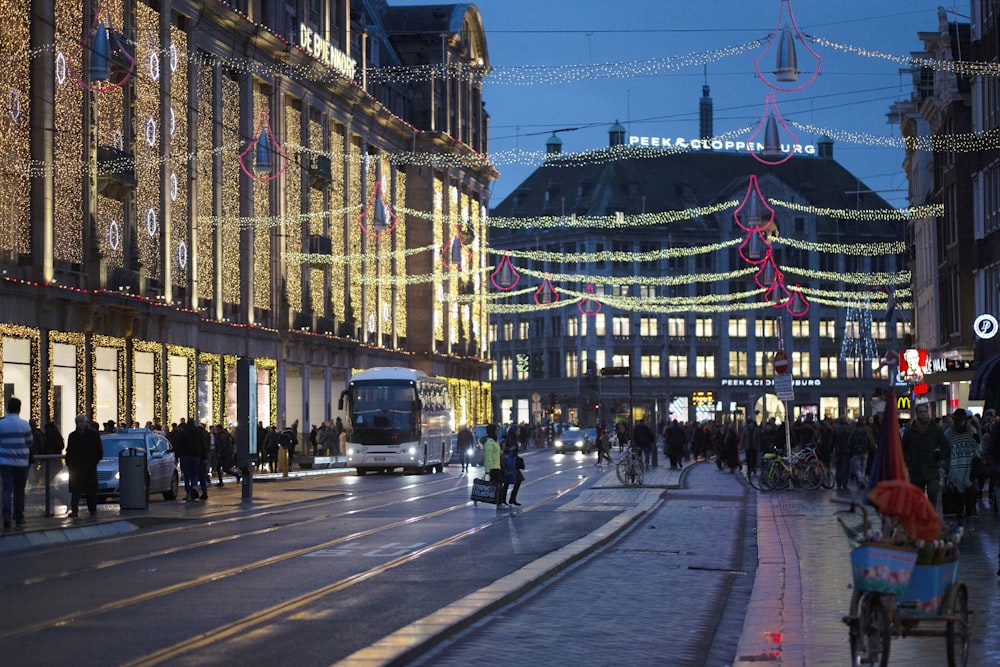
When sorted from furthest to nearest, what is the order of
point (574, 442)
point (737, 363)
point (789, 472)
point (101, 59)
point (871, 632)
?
point (737, 363)
point (574, 442)
point (789, 472)
point (101, 59)
point (871, 632)

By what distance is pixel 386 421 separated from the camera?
58.1 meters

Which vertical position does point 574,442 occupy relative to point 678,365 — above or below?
below

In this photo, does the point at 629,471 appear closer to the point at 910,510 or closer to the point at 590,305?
the point at 910,510

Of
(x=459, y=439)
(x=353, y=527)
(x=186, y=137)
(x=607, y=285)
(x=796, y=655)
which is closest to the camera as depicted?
(x=796, y=655)

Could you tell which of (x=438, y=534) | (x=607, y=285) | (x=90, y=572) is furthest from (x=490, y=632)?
(x=607, y=285)

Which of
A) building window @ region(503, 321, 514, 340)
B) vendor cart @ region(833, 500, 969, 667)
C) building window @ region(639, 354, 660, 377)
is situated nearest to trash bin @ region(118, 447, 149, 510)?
vendor cart @ region(833, 500, 969, 667)

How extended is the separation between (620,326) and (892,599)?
131096mm

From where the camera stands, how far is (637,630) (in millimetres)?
13586

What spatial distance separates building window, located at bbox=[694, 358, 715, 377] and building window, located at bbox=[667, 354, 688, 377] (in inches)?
36.5

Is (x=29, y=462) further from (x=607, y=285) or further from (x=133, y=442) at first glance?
(x=607, y=285)

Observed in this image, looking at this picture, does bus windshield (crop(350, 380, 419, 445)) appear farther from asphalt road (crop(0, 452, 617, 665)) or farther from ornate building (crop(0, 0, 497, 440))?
asphalt road (crop(0, 452, 617, 665))

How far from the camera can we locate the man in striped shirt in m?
25.7

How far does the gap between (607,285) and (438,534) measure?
114 meters

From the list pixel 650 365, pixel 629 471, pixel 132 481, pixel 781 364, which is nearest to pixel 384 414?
pixel 629 471
